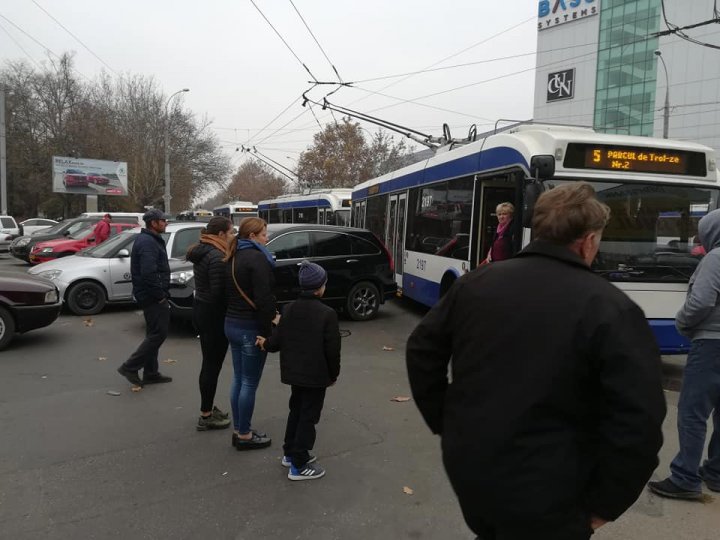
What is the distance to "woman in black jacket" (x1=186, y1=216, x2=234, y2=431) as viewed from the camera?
14.4 feet

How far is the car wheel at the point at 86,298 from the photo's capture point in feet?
31.4

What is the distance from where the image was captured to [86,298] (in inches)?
382

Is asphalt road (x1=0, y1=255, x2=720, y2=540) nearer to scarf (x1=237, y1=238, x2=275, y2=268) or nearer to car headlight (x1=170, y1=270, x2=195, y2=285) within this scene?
scarf (x1=237, y1=238, x2=275, y2=268)

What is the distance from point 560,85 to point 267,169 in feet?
142

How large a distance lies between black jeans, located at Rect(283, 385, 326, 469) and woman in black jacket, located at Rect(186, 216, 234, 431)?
102 centimetres

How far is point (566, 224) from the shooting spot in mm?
1740

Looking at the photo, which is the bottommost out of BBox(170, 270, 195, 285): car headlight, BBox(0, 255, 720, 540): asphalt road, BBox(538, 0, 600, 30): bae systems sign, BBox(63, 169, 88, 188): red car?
BBox(0, 255, 720, 540): asphalt road

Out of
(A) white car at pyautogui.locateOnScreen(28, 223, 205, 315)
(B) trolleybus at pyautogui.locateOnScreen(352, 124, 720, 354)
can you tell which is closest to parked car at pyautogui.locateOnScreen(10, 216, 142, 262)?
(A) white car at pyautogui.locateOnScreen(28, 223, 205, 315)

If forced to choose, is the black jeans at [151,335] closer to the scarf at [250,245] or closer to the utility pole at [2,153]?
the scarf at [250,245]

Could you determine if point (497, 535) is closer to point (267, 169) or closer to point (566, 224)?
point (566, 224)

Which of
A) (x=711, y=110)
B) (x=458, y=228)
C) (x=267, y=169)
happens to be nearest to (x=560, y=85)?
(x=711, y=110)

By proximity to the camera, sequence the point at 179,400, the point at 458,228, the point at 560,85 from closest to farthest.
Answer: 1. the point at 179,400
2. the point at 458,228
3. the point at 560,85

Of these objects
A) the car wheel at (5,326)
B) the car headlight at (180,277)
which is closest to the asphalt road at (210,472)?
the car wheel at (5,326)

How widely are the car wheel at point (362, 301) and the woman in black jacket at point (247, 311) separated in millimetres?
5419
